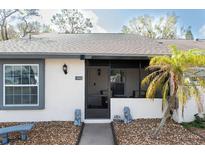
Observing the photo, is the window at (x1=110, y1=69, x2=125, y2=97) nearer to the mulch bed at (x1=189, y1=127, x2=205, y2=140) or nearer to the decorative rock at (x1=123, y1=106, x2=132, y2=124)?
the decorative rock at (x1=123, y1=106, x2=132, y2=124)

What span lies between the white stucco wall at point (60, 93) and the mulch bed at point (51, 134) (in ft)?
1.44

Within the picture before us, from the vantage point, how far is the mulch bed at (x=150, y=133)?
7199 mm

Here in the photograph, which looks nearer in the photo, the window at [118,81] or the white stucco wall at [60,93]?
the white stucco wall at [60,93]

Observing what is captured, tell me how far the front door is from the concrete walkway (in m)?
1.03

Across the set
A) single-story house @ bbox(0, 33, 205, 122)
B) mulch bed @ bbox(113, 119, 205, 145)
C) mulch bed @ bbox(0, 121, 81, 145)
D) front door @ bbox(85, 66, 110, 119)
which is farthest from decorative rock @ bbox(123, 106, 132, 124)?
mulch bed @ bbox(0, 121, 81, 145)

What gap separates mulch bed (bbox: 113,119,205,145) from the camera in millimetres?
7199

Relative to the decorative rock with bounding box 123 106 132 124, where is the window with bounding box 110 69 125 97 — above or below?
above

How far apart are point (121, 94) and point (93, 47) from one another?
4678 mm

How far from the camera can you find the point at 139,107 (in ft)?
32.7

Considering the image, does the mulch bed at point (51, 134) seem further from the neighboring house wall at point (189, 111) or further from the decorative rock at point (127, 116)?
the neighboring house wall at point (189, 111)

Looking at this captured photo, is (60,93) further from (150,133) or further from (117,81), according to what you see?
(117,81)

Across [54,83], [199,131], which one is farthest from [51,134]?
[199,131]

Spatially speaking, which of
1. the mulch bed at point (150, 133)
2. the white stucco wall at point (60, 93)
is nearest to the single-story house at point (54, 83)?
the white stucco wall at point (60, 93)
